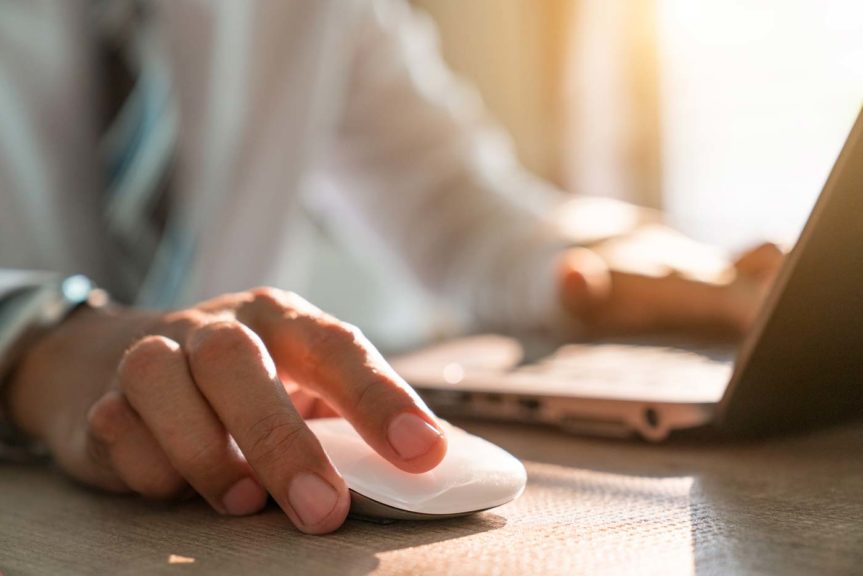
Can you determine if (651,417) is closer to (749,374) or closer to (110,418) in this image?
(749,374)

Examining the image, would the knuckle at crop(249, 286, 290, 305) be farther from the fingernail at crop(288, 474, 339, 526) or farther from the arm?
the arm

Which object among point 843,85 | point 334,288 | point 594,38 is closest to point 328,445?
point 334,288

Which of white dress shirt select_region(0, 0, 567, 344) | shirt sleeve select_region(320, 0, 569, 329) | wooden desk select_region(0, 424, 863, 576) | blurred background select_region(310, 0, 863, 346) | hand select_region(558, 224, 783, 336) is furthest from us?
blurred background select_region(310, 0, 863, 346)

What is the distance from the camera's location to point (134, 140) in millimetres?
1055

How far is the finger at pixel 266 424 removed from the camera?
13.3 inches

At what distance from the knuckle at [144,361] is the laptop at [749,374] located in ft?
0.79

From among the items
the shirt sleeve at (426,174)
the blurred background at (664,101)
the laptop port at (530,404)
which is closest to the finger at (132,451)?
the laptop port at (530,404)

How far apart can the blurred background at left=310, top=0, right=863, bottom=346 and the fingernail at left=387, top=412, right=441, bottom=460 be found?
112 centimetres

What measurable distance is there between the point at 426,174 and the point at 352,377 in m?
1.01

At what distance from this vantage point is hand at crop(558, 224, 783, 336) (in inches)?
33.6

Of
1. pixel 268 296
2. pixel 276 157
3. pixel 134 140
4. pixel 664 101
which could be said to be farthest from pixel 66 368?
pixel 664 101

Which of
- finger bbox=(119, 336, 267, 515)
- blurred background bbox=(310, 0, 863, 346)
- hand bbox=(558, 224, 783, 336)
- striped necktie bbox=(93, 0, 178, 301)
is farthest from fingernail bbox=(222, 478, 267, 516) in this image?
blurred background bbox=(310, 0, 863, 346)

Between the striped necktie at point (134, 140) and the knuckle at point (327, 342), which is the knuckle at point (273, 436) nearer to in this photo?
the knuckle at point (327, 342)

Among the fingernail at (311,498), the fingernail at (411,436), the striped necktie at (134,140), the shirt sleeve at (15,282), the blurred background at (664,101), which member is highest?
the blurred background at (664,101)
